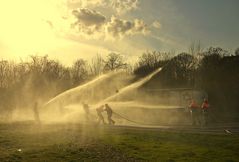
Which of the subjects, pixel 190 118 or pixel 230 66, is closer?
pixel 190 118

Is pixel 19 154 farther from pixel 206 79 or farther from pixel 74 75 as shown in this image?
pixel 74 75

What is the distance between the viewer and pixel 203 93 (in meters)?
45.8

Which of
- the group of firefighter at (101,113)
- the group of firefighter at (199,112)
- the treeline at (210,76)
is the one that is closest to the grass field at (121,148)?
the group of firefighter at (199,112)

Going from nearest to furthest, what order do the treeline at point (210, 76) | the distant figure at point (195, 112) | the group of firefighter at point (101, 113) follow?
the distant figure at point (195, 112) → the group of firefighter at point (101, 113) → the treeline at point (210, 76)

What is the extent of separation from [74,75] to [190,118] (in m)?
77.4

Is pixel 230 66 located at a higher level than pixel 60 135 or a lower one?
higher

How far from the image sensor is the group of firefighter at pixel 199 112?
38906 mm

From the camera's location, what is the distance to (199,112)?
40.7m

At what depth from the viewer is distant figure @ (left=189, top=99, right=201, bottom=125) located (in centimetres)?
3923

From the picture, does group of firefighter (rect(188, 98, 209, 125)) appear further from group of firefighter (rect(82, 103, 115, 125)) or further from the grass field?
the grass field

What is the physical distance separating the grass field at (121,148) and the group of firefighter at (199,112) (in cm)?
1090

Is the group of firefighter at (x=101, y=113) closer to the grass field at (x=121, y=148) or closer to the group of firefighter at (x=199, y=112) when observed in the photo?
the group of firefighter at (x=199, y=112)

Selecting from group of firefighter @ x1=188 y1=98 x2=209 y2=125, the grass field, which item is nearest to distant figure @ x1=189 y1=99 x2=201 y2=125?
group of firefighter @ x1=188 y1=98 x2=209 y2=125

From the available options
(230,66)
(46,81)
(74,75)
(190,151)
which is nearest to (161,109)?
(190,151)
